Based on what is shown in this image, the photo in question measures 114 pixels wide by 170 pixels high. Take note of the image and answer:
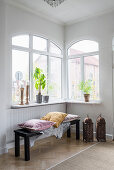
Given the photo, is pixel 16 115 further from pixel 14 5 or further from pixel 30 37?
pixel 14 5

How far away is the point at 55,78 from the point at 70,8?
1.93m

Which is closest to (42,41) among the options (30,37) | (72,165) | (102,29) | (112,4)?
(30,37)

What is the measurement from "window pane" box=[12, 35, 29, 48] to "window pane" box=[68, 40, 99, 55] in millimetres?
1486

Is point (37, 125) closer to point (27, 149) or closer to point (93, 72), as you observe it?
point (27, 149)

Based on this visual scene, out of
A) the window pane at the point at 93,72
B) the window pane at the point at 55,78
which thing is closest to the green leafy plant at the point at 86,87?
the window pane at the point at 93,72


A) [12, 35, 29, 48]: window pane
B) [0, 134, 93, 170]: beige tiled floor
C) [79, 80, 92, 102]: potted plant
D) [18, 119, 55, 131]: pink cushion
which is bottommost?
[0, 134, 93, 170]: beige tiled floor

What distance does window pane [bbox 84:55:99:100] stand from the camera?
15.6 feet

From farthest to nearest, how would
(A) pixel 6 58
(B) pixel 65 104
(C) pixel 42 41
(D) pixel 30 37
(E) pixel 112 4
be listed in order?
(B) pixel 65 104 < (C) pixel 42 41 < (D) pixel 30 37 < (E) pixel 112 4 < (A) pixel 6 58

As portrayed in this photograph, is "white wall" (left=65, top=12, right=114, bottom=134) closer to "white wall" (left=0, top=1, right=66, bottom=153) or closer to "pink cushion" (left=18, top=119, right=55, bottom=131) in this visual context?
"white wall" (left=0, top=1, right=66, bottom=153)

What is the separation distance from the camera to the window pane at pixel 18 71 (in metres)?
4.09

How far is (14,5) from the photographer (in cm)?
402

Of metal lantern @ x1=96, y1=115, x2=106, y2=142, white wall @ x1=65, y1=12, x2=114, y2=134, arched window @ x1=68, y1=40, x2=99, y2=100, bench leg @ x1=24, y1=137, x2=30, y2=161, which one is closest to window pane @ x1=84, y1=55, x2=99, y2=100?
arched window @ x1=68, y1=40, x2=99, y2=100

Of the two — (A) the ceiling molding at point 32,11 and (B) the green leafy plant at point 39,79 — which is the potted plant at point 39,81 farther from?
(A) the ceiling molding at point 32,11

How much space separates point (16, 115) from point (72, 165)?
1.64m
